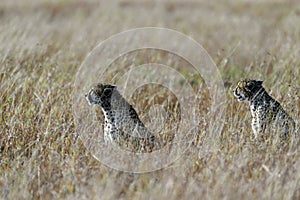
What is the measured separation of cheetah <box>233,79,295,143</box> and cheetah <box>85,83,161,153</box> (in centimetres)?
93

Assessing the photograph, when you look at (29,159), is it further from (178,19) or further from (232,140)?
(178,19)

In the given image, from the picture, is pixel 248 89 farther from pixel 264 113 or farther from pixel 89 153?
pixel 89 153

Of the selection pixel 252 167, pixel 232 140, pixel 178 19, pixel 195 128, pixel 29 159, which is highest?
pixel 178 19

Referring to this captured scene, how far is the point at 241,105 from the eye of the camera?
5625 mm

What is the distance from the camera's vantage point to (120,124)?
4699 millimetres

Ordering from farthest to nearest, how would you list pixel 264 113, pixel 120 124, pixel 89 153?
pixel 264 113
pixel 120 124
pixel 89 153

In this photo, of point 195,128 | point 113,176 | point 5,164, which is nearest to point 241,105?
point 195,128

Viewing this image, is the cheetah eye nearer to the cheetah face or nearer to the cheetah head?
the cheetah face

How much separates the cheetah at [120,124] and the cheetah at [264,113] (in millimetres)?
933

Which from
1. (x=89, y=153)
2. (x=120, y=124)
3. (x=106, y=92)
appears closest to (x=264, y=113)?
(x=120, y=124)

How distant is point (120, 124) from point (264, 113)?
1.31m

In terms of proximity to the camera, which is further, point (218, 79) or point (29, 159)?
point (218, 79)

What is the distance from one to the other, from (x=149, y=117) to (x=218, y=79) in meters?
1.49

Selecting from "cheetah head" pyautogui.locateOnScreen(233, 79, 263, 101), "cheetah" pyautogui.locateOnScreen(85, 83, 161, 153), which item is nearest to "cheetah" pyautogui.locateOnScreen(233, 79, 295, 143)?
"cheetah head" pyautogui.locateOnScreen(233, 79, 263, 101)
